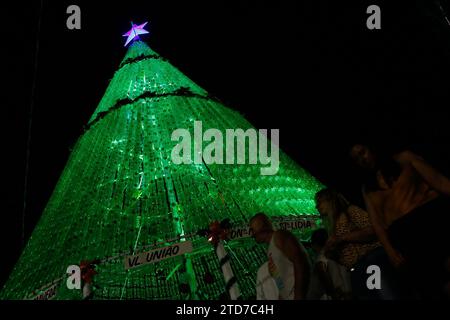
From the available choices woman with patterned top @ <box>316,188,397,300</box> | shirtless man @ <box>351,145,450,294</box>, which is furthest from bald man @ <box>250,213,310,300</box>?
shirtless man @ <box>351,145,450,294</box>

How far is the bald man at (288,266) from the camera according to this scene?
8.52 ft

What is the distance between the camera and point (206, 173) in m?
4.23

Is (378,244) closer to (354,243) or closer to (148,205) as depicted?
(354,243)

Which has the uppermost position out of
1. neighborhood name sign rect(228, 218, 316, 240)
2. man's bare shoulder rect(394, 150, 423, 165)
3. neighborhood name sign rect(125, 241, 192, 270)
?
man's bare shoulder rect(394, 150, 423, 165)

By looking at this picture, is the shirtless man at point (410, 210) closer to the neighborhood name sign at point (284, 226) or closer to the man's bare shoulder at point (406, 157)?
the man's bare shoulder at point (406, 157)

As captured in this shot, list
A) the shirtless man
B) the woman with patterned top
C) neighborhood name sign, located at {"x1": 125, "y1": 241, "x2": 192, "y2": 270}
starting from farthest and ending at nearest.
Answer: neighborhood name sign, located at {"x1": 125, "y1": 241, "x2": 192, "y2": 270} < the woman with patterned top < the shirtless man

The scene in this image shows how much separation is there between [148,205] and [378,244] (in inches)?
80.1

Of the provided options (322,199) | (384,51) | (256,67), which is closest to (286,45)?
(256,67)

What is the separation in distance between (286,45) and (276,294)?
4792mm

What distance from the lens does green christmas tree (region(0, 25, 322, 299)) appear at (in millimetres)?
3615

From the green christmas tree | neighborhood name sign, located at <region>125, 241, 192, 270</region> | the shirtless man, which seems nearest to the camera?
the shirtless man

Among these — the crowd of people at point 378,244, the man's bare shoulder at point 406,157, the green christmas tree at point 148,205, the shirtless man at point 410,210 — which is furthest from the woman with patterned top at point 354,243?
the green christmas tree at point 148,205

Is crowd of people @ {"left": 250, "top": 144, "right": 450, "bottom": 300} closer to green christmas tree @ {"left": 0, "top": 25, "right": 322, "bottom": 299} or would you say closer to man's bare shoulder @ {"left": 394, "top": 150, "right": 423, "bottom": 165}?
man's bare shoulder @ {"left": 394, "top": 150, "right": 423, "bottom": 165}
